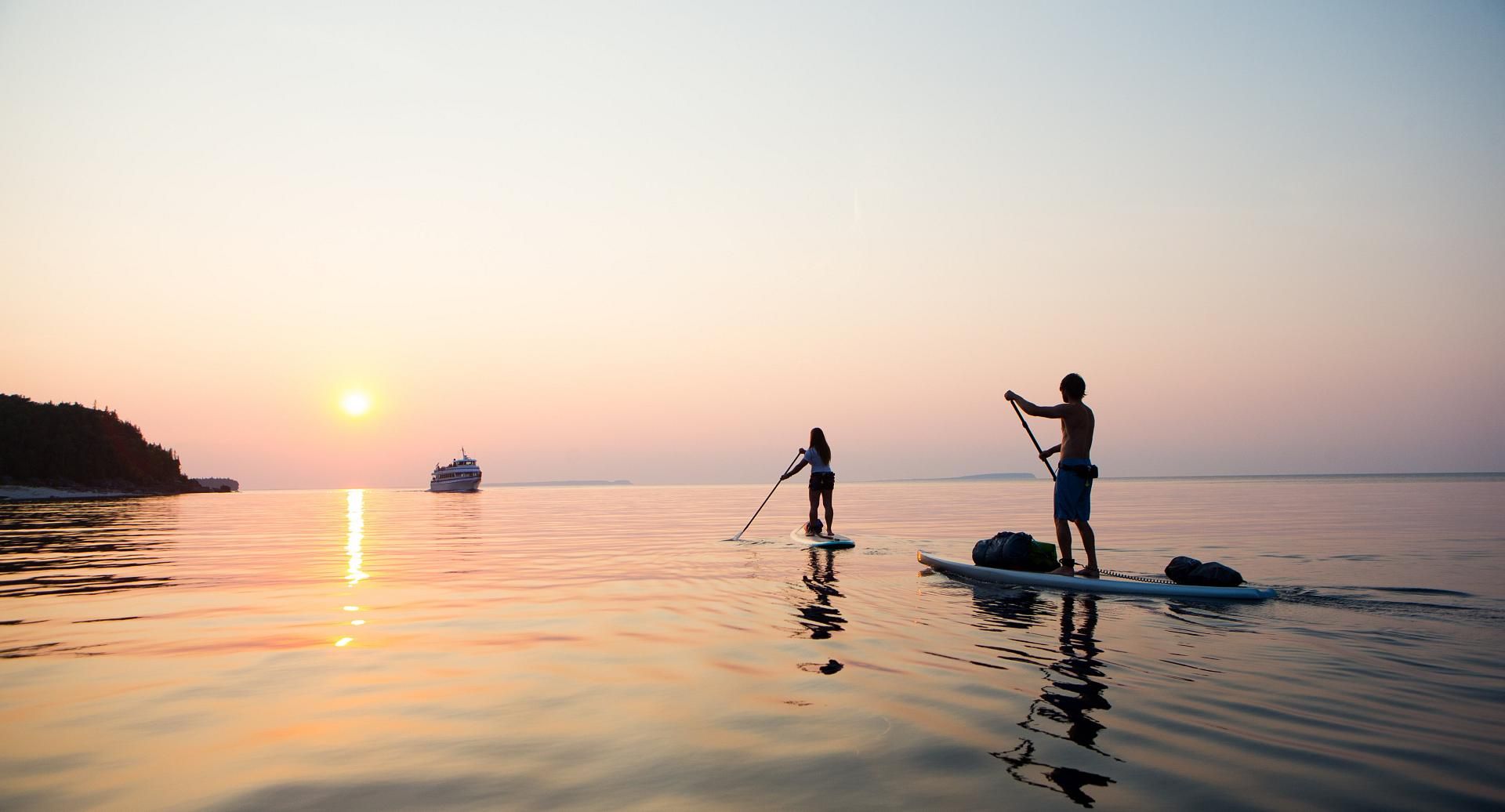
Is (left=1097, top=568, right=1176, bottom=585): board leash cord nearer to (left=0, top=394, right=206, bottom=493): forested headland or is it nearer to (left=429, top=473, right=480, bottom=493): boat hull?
(left=429, top=473, right=480, bottom=493): boat hull

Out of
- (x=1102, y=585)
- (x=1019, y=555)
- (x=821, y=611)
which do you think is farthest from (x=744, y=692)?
(x=1019, y=555)

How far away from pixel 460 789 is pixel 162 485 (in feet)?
492

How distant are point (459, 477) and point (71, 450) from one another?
46.5 m

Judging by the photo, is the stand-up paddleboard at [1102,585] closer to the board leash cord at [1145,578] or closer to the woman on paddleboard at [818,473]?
the board leash cord at [1145,578]

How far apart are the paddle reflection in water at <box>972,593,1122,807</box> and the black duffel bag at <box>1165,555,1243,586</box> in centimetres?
190

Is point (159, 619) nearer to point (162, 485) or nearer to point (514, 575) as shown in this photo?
point (514, 575)

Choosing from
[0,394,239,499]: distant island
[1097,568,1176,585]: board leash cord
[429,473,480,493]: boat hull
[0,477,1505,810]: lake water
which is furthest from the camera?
[429,473,480,493]: boat hull

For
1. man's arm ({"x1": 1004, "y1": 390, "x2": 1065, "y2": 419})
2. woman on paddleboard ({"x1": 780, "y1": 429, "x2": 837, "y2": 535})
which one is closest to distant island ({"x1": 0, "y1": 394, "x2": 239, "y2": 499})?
woman on paddleboard ({"x1": 780, "y1": 429, "x2": 837, "y2": 535})

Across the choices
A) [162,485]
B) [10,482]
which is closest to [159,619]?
[10,482]

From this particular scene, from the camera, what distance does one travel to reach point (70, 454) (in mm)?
101812

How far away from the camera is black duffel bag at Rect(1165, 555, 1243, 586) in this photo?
36.4ft

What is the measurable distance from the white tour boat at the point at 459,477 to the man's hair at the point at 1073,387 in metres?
111

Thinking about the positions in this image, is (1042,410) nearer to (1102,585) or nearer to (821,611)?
(1102,585)

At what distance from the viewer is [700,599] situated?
1107 centimetres
